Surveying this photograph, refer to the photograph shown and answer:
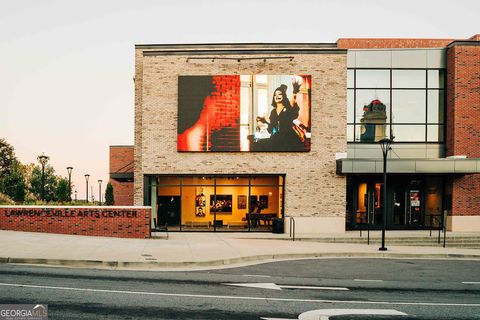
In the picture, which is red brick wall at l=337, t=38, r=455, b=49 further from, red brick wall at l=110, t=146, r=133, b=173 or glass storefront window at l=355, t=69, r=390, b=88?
red brick wall at l=110, t=146, r=133, b=173

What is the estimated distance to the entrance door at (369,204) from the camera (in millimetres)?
28500

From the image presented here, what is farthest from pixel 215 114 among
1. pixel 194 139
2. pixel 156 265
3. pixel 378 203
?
pixel 156 265

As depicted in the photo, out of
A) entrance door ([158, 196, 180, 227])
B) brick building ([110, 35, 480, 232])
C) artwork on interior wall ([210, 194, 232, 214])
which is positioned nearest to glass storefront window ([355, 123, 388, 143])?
brick building ([110, 35, 480, 232])

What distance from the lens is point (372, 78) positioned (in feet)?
94.2

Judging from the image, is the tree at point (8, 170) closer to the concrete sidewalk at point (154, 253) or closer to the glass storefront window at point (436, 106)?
the concrete sidewalk at point (154, 253)

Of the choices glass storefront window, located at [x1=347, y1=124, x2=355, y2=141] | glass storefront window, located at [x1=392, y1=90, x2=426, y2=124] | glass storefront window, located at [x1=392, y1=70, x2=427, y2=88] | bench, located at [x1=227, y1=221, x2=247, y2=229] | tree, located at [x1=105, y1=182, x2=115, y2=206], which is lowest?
bench, located at [x1=227, y1=221, x2=247, y2=229]

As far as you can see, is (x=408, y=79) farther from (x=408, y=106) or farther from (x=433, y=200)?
(x=433, y=200)

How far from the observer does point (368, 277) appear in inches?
537

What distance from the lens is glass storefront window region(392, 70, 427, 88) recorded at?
1129 inches

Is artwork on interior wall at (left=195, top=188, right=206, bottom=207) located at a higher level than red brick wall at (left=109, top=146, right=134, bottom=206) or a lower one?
lower

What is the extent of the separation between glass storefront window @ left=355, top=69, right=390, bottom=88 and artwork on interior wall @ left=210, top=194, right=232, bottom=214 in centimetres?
1040

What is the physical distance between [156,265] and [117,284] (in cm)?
331

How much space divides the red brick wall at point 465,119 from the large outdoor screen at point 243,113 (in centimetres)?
883

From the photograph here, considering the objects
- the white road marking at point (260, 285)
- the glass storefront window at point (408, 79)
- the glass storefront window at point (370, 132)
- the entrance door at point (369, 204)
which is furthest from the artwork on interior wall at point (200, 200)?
the white road marking at point (260, 285)
